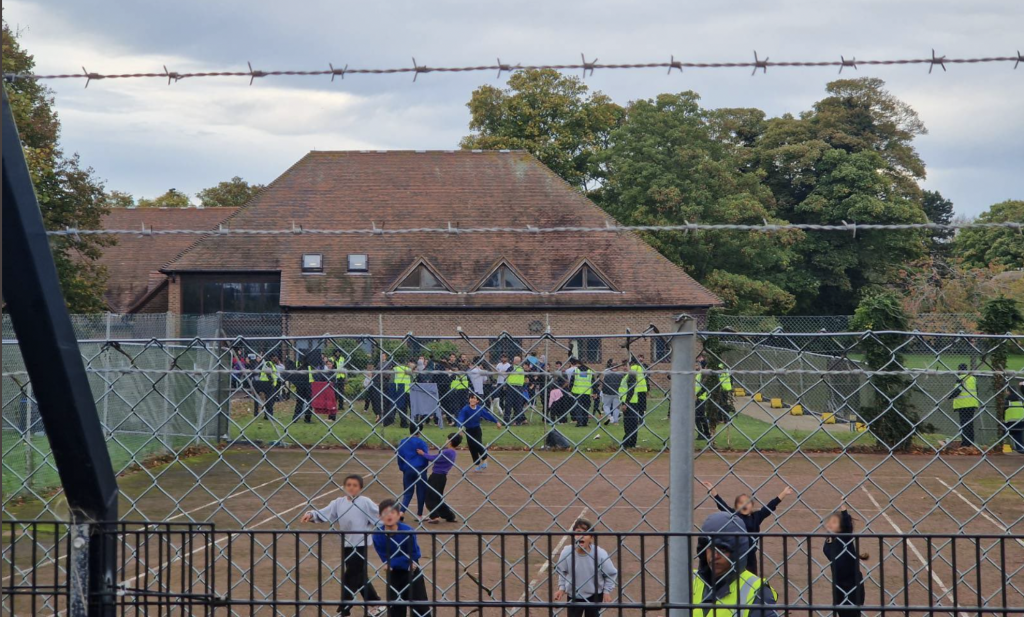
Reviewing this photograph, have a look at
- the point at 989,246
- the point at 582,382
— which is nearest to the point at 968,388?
the point at 582,382

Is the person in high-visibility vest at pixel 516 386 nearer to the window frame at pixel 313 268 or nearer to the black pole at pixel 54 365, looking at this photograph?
the black pole at pixel 54 365

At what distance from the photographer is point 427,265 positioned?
33312 mm

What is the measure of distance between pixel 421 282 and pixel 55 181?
1186cm

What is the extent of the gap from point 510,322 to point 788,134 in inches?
848

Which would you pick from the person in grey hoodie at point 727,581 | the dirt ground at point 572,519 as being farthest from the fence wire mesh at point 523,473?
the person in grey hoodie at point 727,581

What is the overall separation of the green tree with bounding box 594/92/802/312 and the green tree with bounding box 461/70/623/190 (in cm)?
403

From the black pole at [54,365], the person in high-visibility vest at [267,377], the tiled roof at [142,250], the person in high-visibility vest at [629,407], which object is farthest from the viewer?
the tiled roof at [142,250]

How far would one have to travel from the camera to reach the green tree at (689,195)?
1458 inches

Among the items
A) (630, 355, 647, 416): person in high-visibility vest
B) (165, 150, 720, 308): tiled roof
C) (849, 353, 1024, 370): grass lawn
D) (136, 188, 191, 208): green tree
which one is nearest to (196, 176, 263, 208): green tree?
(136, 188, 191, 208): green tree

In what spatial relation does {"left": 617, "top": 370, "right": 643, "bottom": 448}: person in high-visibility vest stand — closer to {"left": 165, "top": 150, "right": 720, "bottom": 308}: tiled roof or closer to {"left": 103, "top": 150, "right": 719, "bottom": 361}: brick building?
{"left": 103, "top": 150, "right": 719, "bottom": 361}: brick building

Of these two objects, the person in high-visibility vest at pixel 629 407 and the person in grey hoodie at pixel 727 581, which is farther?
the person in high-visibility vest at pixel 629 407

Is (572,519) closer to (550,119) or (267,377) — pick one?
(267,377)

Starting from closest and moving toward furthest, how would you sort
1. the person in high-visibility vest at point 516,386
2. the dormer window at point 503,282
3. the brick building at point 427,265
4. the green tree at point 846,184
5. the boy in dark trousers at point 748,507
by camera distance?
1. the person in high-visibility vest at point 516,386
2. the boy in dark trousers at point 748,507
3. the brick building at point 427,265
4. the dormer window at point 503,282
5. the green tree at point 846,184

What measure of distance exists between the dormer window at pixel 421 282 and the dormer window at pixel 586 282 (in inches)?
169
